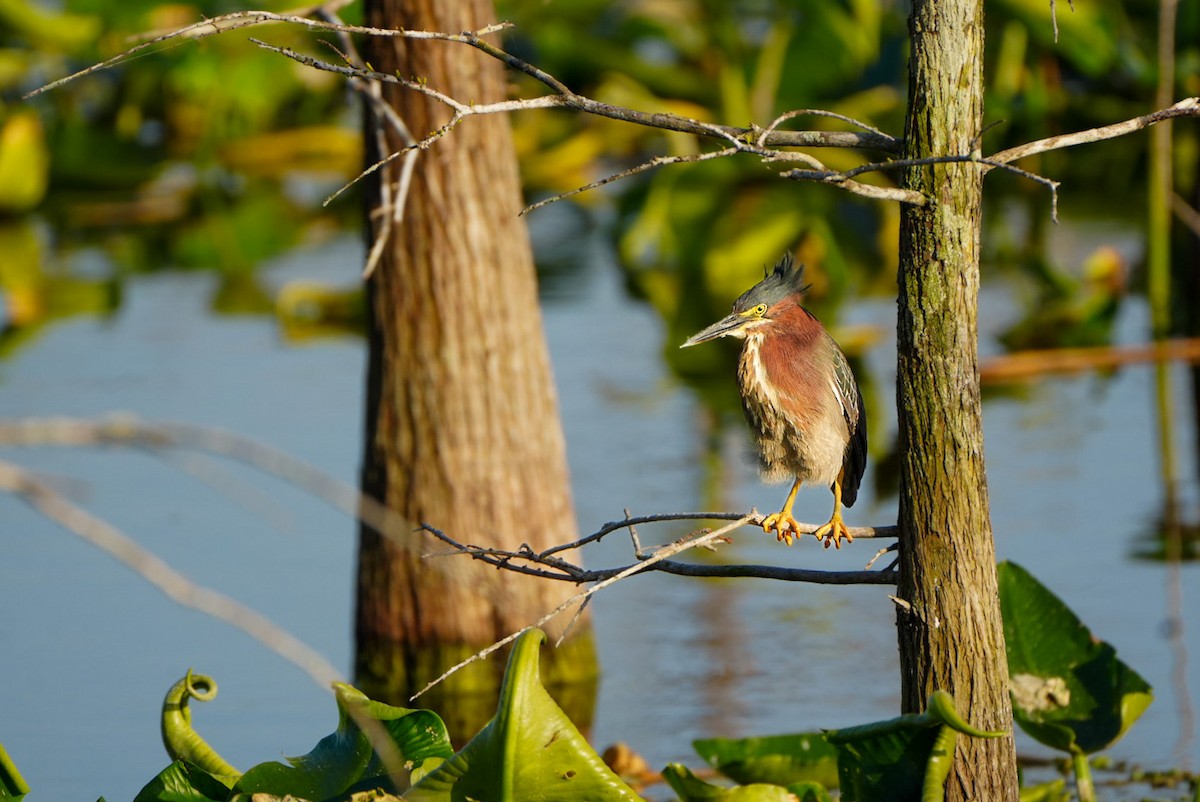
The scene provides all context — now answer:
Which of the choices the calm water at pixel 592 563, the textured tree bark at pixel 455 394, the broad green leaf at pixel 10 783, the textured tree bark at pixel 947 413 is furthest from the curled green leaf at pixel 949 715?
the textured tree bark at pixel 455 394

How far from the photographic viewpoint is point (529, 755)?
2770 mm

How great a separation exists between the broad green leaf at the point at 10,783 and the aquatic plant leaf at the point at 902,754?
1566 millimetres

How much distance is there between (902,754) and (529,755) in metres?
0.65

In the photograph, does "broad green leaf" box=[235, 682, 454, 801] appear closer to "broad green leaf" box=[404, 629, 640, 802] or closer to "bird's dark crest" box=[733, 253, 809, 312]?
"broad green leaf" box=[404, 629, 640, 802]

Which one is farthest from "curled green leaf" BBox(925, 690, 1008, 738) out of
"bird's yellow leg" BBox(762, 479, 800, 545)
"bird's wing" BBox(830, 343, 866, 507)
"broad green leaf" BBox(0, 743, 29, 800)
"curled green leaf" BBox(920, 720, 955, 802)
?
"broad green leaf" BBox(0, 743, 29, 800)

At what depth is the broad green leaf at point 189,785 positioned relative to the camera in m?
3.06

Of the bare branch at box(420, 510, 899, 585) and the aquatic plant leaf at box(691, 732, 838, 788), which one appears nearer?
the bare branch at box(420, 510, 899, 585)

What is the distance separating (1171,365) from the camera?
320 inches

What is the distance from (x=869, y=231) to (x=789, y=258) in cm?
993

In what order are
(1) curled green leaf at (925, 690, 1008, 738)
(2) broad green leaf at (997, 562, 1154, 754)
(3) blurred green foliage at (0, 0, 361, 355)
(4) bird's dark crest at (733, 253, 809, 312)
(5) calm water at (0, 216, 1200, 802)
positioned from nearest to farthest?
(1) curled green leaf at (925, 690, 1008, 738) < (4) bird's dark crest at (733, 253, 809, 312) < (2) broad green leaf at (997, 562, 1154, 754) < (5) calm water at (0, 216, 1200, 802) < (3) blurred green foliage at (0, 0, 361, 355)

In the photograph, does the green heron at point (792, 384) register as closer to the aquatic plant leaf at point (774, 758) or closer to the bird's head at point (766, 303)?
the bird's head at point (766, 303)

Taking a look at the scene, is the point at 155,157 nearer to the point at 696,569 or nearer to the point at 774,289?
the point at 774,289

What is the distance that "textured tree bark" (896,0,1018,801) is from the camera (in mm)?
2625

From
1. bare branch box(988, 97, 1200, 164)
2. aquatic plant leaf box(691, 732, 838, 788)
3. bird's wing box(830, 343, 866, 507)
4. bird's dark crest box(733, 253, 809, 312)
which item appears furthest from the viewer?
aquatic plant leaf box(691, 732, 838, 788)
